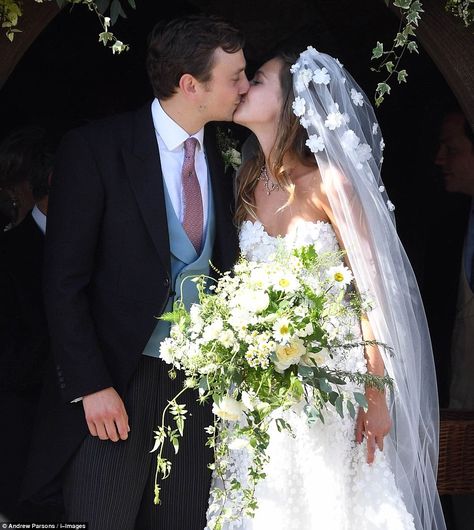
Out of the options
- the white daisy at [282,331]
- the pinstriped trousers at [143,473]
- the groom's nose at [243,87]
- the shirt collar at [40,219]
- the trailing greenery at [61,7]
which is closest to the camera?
the white daisy at [282,331]

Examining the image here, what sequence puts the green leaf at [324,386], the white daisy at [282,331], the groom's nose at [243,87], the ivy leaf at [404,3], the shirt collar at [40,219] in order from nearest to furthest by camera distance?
the white daisy at [282,331] → the green leaf at [324,386] → the ivy leaf at [404,3] → the groom's nose at [243,87] → the shirt collar at [40,219]

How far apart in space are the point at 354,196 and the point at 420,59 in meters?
2.38

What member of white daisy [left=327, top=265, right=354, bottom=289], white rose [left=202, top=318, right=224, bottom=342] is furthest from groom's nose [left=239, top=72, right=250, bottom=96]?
white rose [left=202, top=318, right=224, bottom=342]

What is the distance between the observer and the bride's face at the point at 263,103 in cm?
362

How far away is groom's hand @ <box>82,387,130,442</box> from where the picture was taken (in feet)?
10.9

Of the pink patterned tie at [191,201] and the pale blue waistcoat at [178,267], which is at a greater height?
the pink patterned tie at [191,201]

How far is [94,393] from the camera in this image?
3.31 meters

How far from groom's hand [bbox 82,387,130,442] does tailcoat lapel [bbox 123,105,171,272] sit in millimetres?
450

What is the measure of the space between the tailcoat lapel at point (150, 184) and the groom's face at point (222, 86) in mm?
229

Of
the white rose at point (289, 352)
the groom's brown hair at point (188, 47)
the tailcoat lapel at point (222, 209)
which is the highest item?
the groom's brown hair at point (188, 47)

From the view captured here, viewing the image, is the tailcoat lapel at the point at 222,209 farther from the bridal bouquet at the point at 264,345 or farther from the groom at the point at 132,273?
the bridal bouquet at the point at 264,345

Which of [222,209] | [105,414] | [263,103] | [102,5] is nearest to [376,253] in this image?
[222,209]

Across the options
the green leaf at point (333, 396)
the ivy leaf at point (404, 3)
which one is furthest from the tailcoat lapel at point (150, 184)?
the ivy leaf at point (404, 3)

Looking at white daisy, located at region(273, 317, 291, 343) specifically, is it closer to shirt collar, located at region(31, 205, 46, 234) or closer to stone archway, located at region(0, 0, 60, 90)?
stone archway, located at region(0, 0, 60, 90)
